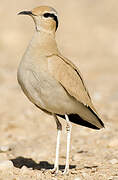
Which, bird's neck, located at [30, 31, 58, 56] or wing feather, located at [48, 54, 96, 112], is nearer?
wing feather, located at [48, 54, 96, 112]

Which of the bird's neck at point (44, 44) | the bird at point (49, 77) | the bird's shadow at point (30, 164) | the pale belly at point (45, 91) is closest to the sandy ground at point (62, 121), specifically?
the bird's shadow at point (30, 164)

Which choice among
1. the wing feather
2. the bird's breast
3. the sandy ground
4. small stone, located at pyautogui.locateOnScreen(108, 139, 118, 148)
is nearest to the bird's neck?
the wing feather

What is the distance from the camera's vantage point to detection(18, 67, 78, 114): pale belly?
224 inches

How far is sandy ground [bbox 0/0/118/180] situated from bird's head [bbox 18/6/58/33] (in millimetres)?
1668

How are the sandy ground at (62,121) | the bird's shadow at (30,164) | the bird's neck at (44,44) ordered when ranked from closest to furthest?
the bird's neck at (44,44) → the sandy ground at (62,121) → the bird's shadow at (30,164)

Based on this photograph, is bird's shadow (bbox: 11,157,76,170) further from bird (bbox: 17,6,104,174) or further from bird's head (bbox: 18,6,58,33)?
bird's head (bbox: 18,6,58,33)

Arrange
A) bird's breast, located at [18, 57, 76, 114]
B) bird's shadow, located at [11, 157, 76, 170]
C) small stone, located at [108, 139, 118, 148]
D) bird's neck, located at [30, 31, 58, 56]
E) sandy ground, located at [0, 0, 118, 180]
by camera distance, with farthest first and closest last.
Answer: small stone, located at [108, 139, 118, 148] < bird's shadow, located at [11, 157, 76, 170] < sandy ground, located at [0, 0, 118, 180] < bird's neck, located at [30, 31, 58, 56] < bird's breast, located at [18, 57, 76, 114]

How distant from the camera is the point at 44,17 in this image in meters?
5.99

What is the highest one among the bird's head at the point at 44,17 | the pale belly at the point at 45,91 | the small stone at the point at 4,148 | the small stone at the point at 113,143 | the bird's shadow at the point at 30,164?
the bird's head at the point at 44,17

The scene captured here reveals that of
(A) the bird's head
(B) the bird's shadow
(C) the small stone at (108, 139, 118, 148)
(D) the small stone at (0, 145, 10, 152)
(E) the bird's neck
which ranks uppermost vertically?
(A) the bird's head

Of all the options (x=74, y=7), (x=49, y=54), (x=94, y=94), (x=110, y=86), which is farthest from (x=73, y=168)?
(x=74, y=7)

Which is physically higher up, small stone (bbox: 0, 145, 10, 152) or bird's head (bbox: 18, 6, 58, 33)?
bird's head (bbox: 18, 6, 58, 33)

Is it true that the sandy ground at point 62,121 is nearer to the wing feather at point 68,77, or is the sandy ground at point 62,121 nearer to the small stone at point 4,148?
the small stone at point 4,148

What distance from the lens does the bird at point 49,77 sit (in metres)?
5.70
